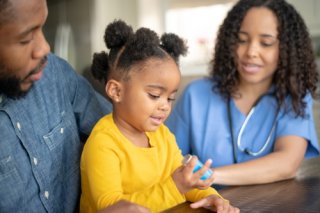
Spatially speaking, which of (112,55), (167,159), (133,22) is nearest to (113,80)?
(112,55)

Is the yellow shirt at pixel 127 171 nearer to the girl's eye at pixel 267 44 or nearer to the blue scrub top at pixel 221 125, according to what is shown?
the blue scrub top at pixel 221 125

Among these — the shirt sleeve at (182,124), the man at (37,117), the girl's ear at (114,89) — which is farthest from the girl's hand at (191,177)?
the shirt sleeve at (182,124)

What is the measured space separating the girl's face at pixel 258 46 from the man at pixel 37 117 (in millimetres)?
514

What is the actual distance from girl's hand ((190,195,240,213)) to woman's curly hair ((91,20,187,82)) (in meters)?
0.35

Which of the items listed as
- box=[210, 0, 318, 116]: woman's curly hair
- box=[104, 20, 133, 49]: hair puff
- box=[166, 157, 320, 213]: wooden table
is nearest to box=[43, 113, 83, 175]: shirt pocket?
box=[104, 20, 133, 49]: hair puff

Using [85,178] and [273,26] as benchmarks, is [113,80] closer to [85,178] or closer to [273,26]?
[85,178]

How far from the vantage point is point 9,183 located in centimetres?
93

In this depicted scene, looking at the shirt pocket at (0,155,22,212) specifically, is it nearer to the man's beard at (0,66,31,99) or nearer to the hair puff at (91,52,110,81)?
the man's beard at (0,66,31,99)

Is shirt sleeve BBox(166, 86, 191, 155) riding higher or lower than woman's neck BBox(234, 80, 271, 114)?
lower

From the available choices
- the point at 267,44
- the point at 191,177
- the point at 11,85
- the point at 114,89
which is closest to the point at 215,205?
the point at 191,177

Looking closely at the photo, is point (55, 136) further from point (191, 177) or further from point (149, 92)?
point (191, 177)

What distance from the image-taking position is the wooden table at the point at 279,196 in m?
0.93

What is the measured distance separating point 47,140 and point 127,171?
0.71 feet

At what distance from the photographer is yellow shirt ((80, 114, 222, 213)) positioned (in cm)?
90
